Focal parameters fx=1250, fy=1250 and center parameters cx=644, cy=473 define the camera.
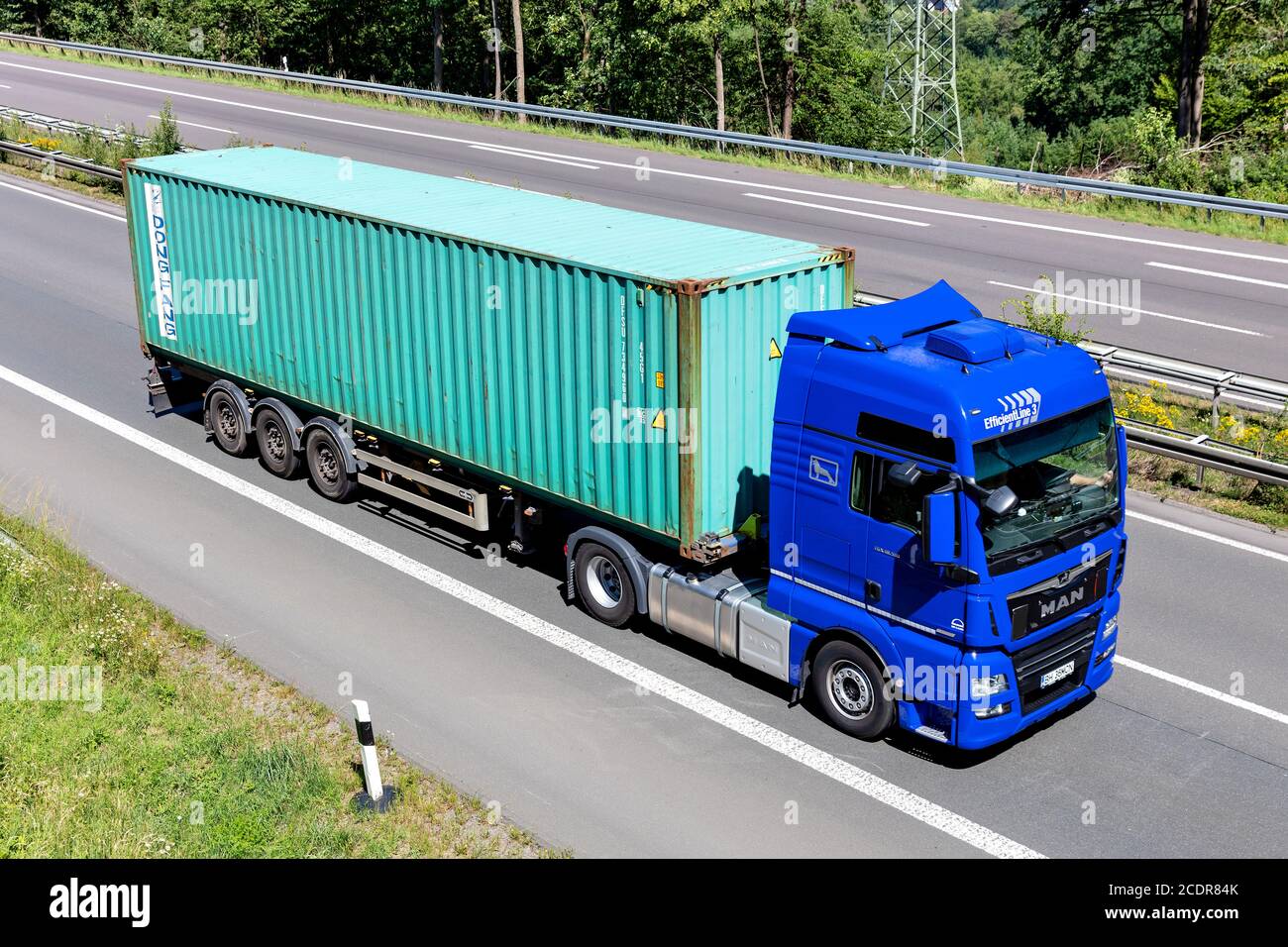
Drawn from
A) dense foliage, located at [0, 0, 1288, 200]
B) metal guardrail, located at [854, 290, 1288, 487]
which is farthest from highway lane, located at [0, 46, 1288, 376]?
dense foliage, located at [0, 0, 1288, 200]

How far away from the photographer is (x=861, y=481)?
9195 mm

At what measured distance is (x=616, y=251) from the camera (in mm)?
11039

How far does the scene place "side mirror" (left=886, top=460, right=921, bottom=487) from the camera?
28.3 ft

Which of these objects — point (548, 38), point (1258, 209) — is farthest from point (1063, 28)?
point (548, 38)

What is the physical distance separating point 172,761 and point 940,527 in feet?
19.5

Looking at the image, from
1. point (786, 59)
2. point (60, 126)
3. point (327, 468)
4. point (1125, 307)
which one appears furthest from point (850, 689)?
point (786, 59)

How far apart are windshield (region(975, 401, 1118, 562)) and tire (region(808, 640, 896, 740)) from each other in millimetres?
1501

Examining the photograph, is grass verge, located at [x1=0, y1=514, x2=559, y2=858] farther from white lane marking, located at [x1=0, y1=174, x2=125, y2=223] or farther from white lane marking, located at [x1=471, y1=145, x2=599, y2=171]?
white lane marking, located at [x1=471, y1=145, x2=599, y2=171]

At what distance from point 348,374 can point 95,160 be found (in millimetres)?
20047

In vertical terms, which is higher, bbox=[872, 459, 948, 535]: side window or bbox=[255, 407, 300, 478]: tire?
bbox=[872, 459, 948, 535]: side window

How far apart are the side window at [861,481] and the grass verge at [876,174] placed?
65.0 ft

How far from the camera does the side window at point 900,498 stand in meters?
8.76

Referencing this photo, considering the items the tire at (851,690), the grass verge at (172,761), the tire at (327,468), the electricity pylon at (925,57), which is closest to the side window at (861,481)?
the tire at (851,690)
